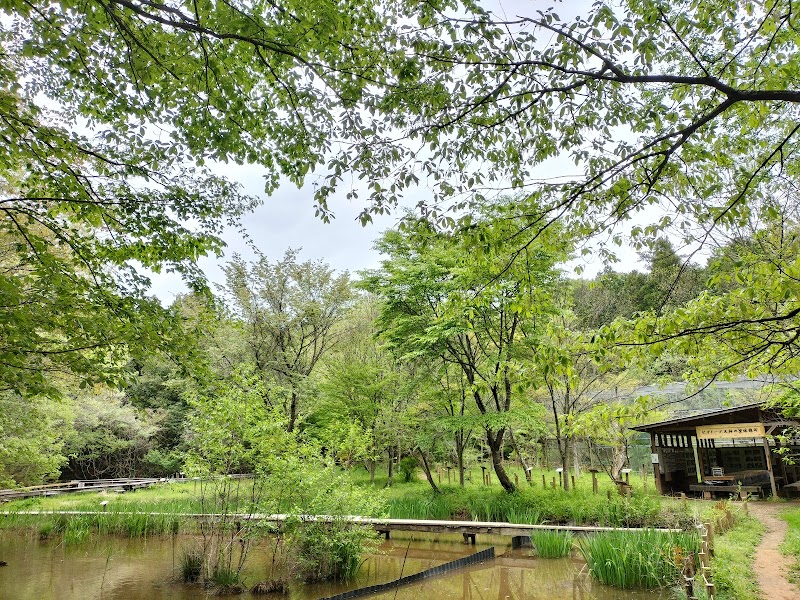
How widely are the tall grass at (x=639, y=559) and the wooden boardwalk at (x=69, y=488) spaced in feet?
54.2

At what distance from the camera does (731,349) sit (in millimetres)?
4020

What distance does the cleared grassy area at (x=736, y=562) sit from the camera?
524cm

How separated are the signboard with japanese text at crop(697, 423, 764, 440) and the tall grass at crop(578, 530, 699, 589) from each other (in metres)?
7.75

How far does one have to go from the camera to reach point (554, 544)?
8469 millimetres

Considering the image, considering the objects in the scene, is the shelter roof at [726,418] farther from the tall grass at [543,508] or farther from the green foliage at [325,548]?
the green foliage at [325,548]

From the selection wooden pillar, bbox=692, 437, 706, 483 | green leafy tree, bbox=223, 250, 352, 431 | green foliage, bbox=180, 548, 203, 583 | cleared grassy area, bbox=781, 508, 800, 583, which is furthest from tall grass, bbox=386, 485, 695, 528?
green leafy tree, bbox=223, 250, 352, 431

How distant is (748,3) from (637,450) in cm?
1943

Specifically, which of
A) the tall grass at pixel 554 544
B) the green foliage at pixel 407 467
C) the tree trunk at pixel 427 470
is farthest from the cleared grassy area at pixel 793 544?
the green foliage at pixel 407 467

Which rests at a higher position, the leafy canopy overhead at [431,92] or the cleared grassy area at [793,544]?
the leafy canopy overhead at [431,92]

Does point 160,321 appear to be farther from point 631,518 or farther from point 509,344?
point 631,518

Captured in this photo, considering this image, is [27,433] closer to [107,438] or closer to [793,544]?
[107,438]

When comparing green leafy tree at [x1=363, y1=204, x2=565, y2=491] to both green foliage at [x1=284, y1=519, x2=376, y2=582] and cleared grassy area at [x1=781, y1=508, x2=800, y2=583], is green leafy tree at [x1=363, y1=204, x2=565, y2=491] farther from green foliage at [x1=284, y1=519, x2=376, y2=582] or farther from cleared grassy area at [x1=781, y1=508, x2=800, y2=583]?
cleared grassy area at [x1=781, y1=508, x2=800, y2=583]

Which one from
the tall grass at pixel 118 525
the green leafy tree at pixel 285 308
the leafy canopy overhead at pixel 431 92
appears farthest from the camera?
the green leafy tree at pixel 285 308

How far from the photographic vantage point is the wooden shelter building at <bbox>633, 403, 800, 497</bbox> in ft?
42.3
